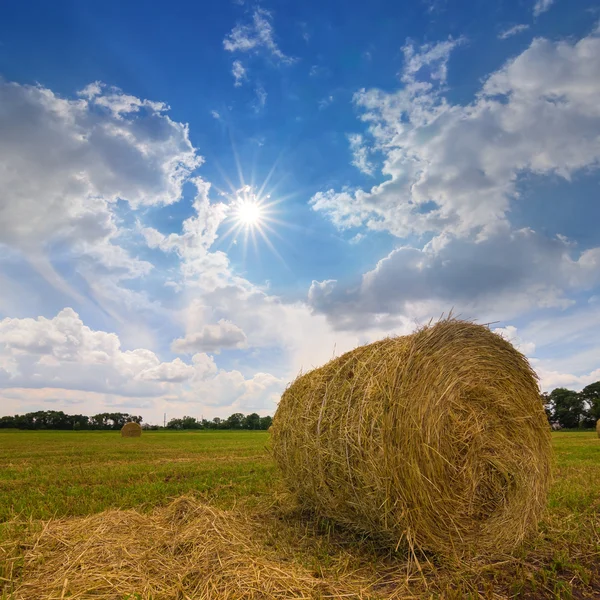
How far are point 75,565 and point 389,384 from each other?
368 cm

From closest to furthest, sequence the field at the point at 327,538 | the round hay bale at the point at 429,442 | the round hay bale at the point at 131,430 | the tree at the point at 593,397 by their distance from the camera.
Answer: the field at the point at 327,538 → the round hay bale at the point at 429,442 → the round hay bale at the point at 131,430 → the tree at the point at 593,397

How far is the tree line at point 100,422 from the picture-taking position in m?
76.0

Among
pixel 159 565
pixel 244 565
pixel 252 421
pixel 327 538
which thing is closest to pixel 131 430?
pixel 327 538

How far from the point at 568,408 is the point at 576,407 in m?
1.95

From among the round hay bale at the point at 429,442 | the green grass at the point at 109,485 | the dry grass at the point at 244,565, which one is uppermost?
the round hay bale at the point at 429,442

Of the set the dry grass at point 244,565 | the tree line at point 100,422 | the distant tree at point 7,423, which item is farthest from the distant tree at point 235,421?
the dry grass at point 244,565

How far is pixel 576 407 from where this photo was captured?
77125 mm

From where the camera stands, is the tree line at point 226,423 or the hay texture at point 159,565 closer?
the hay texture at point 159,565

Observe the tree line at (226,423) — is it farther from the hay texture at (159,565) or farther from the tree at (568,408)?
the hay texture at (159,565)

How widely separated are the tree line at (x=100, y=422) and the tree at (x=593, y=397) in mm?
50563

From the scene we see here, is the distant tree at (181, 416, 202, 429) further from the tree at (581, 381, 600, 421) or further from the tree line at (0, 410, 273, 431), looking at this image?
the tree at (581, 381, 600, 421)

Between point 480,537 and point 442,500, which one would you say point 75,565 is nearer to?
point 442,500

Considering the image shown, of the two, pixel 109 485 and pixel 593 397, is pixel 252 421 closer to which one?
pixel 593 397

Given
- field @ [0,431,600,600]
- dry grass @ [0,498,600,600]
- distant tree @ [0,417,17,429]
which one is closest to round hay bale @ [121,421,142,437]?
field @ [0,431,600,600]
